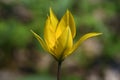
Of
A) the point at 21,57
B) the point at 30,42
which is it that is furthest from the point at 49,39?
the point at 21,57

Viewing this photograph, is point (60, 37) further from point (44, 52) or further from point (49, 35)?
point (44, 52)

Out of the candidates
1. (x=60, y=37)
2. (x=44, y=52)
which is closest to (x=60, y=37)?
(x=60, y=37)

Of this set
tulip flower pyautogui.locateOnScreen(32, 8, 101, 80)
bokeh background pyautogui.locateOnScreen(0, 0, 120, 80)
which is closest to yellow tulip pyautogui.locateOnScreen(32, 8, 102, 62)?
tulip flower pyautogui.locateOnScreen(32, 8, 101, 80)

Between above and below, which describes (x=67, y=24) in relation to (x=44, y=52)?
above

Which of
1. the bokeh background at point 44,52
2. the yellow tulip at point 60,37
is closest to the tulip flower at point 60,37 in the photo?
the yellow tulip at point 60,37

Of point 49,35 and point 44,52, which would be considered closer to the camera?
point 49,35

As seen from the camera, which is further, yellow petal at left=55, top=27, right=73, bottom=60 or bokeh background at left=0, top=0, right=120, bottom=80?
bokeh background at left=0, top=0, right=120, bottom=80

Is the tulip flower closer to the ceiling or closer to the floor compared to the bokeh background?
closer to the ceiling

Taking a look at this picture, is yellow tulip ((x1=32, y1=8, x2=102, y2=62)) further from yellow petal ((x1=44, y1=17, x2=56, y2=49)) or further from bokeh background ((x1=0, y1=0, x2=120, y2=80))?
bokeh background ((x1=0, y1=0, x2=120, y2=80))
